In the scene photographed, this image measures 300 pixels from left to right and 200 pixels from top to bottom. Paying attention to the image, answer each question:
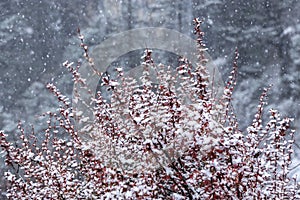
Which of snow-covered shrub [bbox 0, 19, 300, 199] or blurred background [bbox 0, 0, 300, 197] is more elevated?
blurred background [bbox 0, 0, 300, 197]

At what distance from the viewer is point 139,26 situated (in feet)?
42.1

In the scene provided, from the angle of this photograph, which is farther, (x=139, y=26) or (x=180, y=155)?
(x=139, y=26)

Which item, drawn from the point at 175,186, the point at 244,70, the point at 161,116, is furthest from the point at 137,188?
the point at 244,70

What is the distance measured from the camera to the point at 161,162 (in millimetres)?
3014

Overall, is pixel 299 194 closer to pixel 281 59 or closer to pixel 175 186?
pixel 175 186

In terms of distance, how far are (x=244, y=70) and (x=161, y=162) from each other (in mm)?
9845

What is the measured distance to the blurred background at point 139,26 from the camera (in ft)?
39.7

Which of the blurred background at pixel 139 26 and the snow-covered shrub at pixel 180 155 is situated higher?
the blurred background at pixel 139 26

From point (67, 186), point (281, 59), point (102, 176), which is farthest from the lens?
point (281, 59)

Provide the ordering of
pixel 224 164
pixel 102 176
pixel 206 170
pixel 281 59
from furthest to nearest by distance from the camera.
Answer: pixel 281 59
pixel 102 176
pixel 224 164
pixel 206 170

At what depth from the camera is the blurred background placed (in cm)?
1209

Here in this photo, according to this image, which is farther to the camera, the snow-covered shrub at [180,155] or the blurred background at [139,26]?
the blurred background at [139,26]

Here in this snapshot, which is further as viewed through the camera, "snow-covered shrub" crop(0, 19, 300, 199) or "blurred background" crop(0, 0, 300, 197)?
"blurred background" crop(0, 0, 300, 197)

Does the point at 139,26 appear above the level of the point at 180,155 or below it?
above
